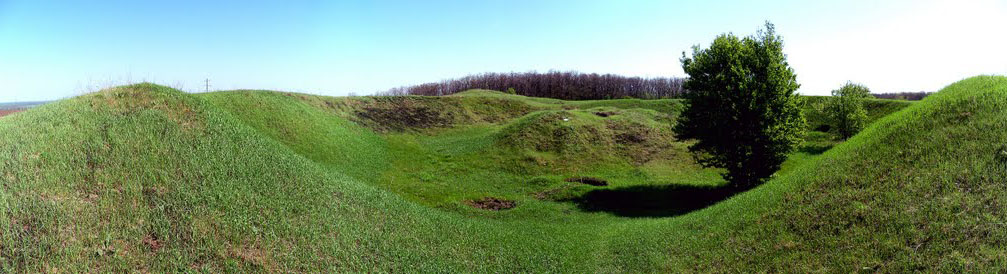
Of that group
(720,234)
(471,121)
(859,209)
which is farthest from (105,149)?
(471,121)

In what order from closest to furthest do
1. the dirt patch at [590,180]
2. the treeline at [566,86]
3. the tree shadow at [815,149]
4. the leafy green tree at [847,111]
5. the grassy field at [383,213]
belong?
the grassy field at [383,213] < the dirt patch at [590,180] < the tree shadow at [815,149] < the leafy green tree at [847,111] < the treeline at [566,86]

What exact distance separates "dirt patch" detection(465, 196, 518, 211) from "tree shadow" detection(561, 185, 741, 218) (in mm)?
3333

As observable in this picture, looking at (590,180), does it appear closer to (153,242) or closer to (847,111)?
(153,242)

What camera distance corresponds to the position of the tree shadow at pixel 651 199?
22812mm

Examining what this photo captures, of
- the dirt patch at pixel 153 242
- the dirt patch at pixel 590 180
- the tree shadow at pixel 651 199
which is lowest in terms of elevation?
→ the tree shadow at pixel 651 199

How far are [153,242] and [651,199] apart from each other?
22.2 metres

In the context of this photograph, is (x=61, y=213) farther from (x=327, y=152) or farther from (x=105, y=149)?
(x=327, y=152)

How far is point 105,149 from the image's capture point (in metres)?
11.0

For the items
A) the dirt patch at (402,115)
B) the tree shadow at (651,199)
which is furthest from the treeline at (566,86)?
the tree shadow at (651,199)

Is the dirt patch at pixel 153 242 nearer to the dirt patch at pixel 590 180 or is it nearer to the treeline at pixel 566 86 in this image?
the dirt patch at pixel 590 180

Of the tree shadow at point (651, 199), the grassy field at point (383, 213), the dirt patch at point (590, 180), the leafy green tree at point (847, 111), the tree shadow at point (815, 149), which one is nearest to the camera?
the grassy field at point (383, 213)

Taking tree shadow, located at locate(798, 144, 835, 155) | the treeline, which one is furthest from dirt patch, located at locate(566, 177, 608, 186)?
the treeline

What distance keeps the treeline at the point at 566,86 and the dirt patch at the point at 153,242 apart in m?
109

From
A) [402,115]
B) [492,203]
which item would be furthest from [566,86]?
[492,203]
